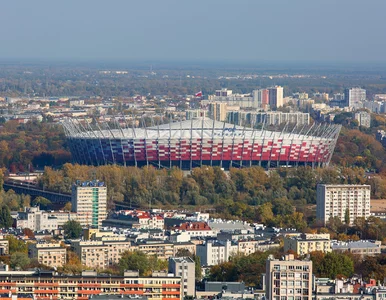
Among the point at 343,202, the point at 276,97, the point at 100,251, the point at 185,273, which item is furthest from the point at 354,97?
the point at 185,273

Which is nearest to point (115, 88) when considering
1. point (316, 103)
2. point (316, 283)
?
point (316, 103)

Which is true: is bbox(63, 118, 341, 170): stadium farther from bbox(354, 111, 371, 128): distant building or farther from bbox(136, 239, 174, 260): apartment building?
bbox(354, 111, 371, 128): distant building

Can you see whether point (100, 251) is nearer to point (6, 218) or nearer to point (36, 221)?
point (36, 221)

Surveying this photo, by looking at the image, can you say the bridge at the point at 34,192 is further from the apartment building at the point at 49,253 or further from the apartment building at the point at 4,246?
the apartment building at the point at 49,253

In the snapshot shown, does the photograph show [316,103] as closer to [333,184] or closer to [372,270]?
[333,184]

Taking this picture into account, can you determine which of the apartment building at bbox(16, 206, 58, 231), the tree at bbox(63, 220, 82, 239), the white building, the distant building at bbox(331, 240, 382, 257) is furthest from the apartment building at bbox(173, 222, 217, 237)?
the distant building at bbox(331, 240, 382, 257)

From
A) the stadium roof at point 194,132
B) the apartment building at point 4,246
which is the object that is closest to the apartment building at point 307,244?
the apartment building at point 4,246
